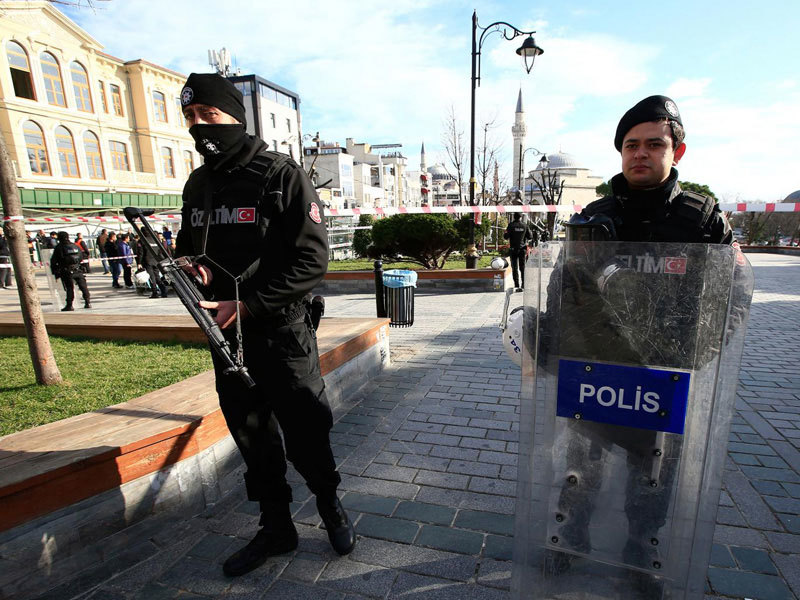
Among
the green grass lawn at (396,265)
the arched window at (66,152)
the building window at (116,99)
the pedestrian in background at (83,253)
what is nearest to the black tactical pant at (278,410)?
the pedestrian in background at (83,253)

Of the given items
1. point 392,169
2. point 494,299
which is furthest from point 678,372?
point 392,169

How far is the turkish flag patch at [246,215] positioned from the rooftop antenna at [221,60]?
1380 inches

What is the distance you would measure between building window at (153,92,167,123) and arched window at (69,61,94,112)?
17.1 feet

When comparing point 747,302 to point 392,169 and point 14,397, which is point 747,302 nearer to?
point 14,397

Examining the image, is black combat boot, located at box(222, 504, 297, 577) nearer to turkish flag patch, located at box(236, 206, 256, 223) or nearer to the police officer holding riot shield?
the police officer holding riot shield

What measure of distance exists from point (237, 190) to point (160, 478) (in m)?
1.62

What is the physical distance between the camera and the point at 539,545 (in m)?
1.59

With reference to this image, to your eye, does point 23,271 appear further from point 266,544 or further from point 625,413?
point 625,413

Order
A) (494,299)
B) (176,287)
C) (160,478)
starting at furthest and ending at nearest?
(494,299) → (160,478) → (176,287)

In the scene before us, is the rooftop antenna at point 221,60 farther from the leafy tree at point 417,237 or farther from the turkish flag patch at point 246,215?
the turkish flag patch at point 246,215

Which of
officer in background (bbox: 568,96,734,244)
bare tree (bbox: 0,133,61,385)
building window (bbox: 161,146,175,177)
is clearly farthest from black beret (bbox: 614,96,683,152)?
building window (bbox: 161,146,175,177)

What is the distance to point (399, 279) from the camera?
270 inches

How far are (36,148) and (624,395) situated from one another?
122 ft

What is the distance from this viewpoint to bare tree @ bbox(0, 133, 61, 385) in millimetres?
3793
